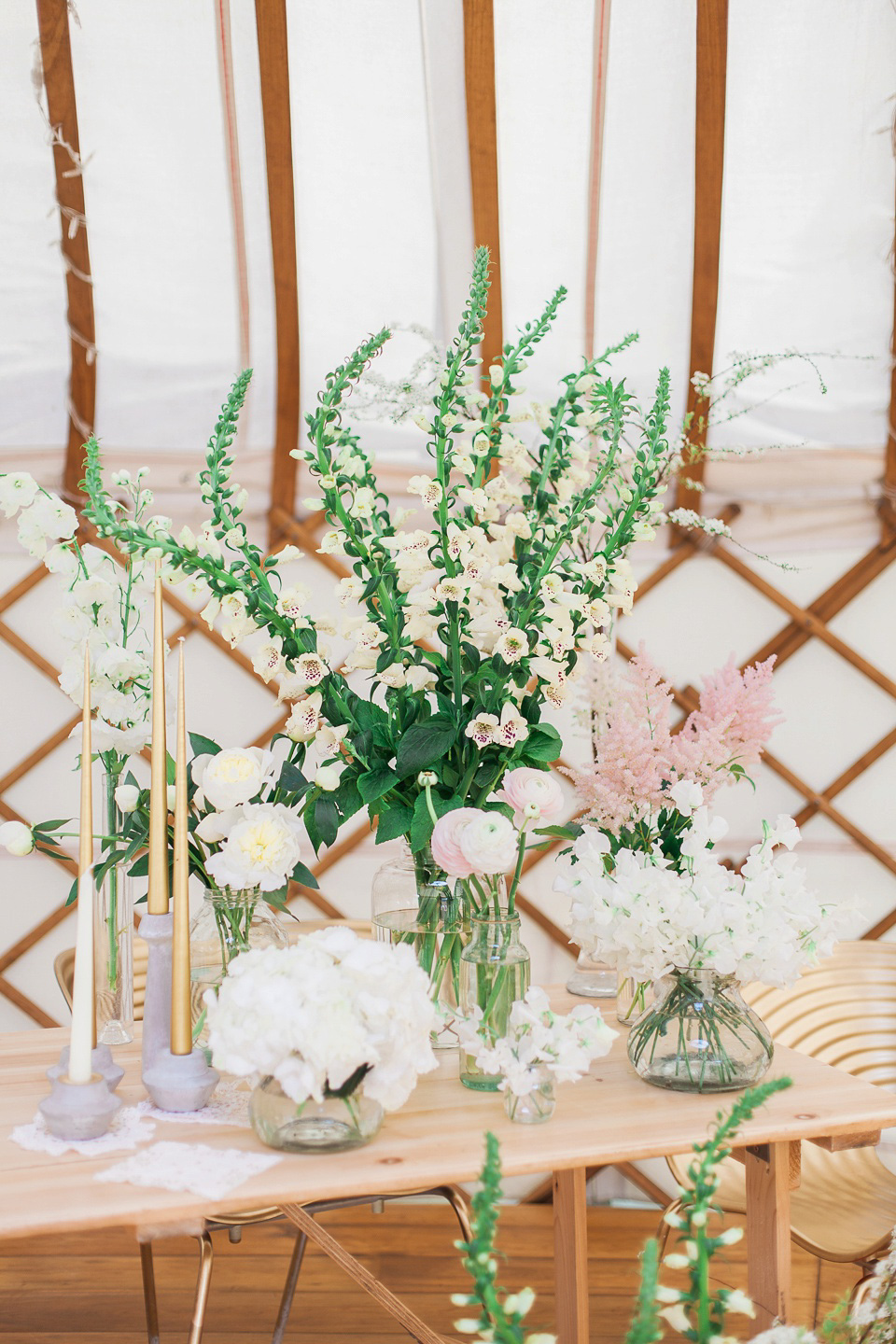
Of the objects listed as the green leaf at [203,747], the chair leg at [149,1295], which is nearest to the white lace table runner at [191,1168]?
the green leaf at [203,747]

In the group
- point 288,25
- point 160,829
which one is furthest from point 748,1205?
point 288,25

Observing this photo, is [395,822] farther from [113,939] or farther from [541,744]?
[113,939]

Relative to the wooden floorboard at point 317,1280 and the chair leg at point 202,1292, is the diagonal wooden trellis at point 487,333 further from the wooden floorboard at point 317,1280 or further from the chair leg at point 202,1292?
the chair leg at point 202,1292

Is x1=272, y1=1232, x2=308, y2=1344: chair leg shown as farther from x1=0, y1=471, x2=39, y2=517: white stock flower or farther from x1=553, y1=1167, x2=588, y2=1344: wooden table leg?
x1=0, y1=471, x2=39, y2=517: white stock flower

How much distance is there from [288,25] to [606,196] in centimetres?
75

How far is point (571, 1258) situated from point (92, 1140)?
74 cm

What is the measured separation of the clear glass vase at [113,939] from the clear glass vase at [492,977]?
40 centimetres

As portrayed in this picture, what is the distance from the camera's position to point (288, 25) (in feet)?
7.89

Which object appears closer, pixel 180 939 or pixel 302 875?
pixel 180 939

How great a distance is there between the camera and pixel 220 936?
1209 millimetres

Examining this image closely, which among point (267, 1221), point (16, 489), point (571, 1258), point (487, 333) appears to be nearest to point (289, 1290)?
point (267, 1221)

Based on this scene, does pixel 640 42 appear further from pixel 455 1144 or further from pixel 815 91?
pixel 455 1144

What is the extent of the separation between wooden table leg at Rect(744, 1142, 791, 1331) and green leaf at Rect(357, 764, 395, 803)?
51cm

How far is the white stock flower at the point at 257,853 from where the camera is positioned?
1126 millimetres
